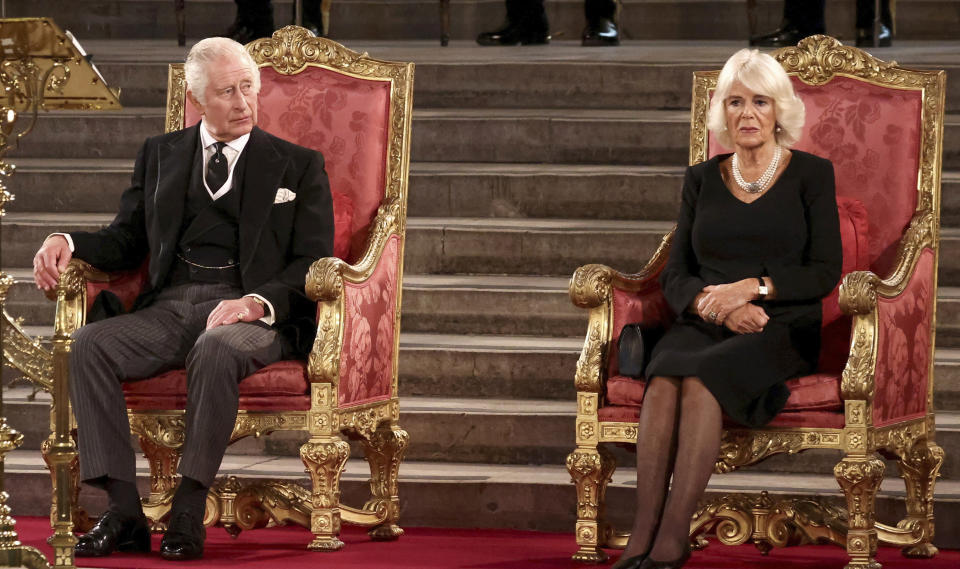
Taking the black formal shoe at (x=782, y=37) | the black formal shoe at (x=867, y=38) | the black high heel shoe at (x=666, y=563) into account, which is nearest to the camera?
the black high heel shoe at (x=666, y=563)

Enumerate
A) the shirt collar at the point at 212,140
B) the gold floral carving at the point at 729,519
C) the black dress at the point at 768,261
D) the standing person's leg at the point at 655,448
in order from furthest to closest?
the shirt collar at the point at 212,140
the gold floral carving at the point at 729,519
the black dress at the point at 768,261
the standing person's leg at the point at 655,448

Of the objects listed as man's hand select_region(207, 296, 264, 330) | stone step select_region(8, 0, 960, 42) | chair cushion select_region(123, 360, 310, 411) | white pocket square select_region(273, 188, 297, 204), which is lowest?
chair cushion select_region(123, 360, 310, 411)

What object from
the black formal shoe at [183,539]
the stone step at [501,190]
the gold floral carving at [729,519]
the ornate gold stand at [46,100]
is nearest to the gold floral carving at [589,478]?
the gold floral carving at [729,519]

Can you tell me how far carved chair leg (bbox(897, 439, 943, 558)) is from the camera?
14.1ft

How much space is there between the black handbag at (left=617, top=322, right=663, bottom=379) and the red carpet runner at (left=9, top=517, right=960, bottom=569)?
474mm

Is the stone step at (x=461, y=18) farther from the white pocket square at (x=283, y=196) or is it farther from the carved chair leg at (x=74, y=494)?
the carved chair leg at (x=74, y=494)

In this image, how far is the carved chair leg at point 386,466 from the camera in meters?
4.59

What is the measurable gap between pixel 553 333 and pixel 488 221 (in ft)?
1.90

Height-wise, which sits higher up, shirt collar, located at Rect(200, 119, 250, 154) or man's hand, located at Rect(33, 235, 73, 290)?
shirt collar, located at Rect(200, 119, 250, 154)

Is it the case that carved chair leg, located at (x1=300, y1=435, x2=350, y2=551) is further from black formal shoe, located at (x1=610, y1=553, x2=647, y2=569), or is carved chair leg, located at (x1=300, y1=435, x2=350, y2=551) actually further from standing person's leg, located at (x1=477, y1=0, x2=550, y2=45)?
standing person's leg, located at (x1=477, y1=0, x2=550, y2=45)

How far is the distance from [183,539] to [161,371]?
1.41ft

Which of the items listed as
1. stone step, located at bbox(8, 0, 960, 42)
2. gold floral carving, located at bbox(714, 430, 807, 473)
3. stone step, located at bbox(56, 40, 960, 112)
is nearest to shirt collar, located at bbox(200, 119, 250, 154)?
gold floral carving, located at bbox(714, 430, 807, 473)

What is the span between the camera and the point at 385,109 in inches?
188

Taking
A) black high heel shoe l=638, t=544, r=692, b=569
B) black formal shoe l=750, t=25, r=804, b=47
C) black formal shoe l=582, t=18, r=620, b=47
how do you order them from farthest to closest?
1. black formal shoe l=582, t=18, r=620, b=47
2. black formal shoe l=750, t=25, r=804, b=47
3. black high heel shoe l=638, t=544, r=692, b=569
